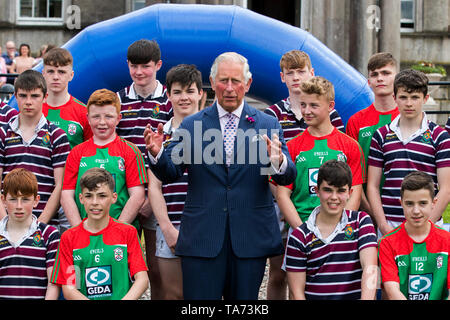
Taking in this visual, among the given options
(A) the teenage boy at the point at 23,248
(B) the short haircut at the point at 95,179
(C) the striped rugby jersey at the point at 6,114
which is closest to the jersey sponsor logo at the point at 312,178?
(B) the short haircut at the point at 95,179

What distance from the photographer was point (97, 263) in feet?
14.6

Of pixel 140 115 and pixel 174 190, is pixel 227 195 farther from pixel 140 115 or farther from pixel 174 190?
pixel 140 115

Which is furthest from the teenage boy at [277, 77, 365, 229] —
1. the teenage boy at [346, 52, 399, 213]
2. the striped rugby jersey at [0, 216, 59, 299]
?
the striped rugby jersey at [0, 216, 59, 299]

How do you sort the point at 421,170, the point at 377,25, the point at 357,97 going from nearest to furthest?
the point at 421,170 < the point at 357,97 < the point at 377,25

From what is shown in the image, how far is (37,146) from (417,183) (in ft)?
8.55

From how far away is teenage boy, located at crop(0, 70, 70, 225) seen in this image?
16.5ft

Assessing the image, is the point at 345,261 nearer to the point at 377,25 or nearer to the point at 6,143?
the point at 6,143

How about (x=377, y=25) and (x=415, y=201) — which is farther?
(x=377, y=25)

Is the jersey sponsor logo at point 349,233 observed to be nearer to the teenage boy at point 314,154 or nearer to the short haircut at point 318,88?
the teenage boy at point 314,154

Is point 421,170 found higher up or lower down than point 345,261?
higher up

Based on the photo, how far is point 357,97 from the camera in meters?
6.58

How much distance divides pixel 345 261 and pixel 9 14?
15927mm

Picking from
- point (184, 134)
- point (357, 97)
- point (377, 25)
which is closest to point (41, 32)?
point (377, 25)
